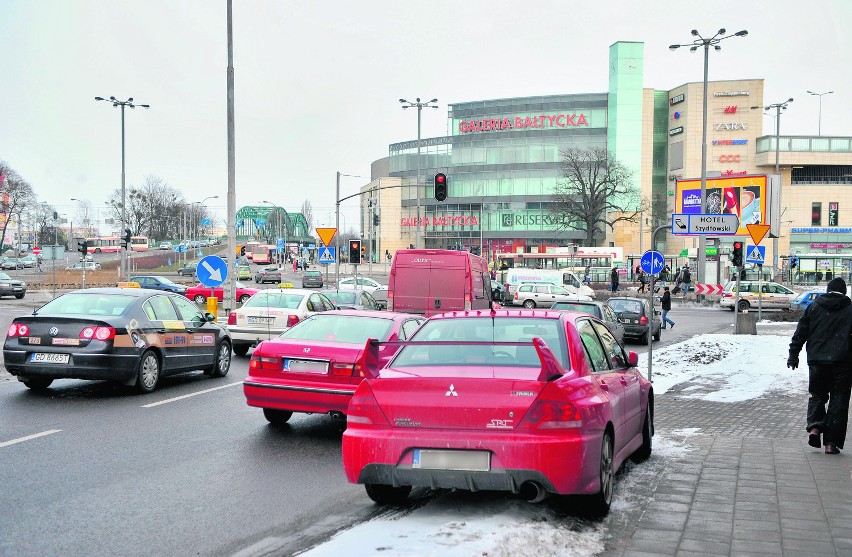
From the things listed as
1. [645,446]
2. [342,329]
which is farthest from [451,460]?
[342,329]

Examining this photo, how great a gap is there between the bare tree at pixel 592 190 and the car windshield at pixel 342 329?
238 ft

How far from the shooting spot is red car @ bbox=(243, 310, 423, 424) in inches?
383

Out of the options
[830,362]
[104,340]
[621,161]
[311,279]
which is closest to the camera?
[830,362]

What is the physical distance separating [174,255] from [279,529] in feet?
374

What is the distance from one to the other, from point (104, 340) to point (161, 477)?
499 centimetres

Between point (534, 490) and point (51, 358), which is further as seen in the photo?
point (51, 358)

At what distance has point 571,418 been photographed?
5.64 metres

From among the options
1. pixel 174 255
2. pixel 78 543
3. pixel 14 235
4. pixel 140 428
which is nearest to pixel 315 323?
pixel 140 428

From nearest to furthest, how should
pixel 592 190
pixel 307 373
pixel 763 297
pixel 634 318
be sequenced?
pixel 307 373 < pixel 634 318 < pixel 763 297 < pixel 592 190

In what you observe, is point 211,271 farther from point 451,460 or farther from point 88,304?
point 451,460

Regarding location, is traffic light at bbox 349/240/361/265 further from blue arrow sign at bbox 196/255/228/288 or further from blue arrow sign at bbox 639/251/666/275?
blue arrow sign at bbox 639/251/666/275

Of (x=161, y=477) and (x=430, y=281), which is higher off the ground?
(x=430, y=281)

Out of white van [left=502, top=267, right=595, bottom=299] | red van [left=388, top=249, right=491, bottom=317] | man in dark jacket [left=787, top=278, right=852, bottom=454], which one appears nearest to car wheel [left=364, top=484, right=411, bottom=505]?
man in dark jacket [left=787, top=278, right=852, bottom=454]

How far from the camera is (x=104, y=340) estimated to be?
1191cm
